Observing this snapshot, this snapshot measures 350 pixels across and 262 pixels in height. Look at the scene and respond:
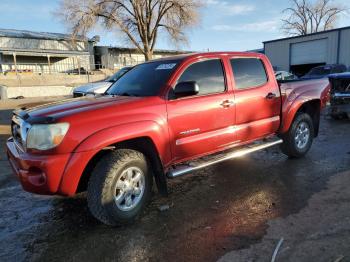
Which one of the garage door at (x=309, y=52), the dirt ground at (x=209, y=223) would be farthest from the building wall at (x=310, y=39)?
the dirt ground at (x=209, y=223)

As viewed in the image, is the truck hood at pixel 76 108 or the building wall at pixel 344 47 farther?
the building wall at pixel 344 47

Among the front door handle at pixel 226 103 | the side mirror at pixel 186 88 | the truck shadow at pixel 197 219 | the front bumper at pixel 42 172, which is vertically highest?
the side mirror at pixel 186 88

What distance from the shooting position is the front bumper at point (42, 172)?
10.9 ft

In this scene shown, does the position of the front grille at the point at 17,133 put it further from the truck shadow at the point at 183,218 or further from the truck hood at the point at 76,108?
the truck shadow at the point at 183,218

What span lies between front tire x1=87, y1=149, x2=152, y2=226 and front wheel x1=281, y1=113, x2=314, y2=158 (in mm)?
3090

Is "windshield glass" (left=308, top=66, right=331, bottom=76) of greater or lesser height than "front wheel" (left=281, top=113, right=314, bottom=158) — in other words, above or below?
above

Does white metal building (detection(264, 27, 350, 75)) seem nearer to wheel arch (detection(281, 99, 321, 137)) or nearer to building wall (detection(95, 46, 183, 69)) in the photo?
building wall (detection(95, 46, 183, 69))

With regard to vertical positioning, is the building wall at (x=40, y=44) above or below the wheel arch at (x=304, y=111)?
above

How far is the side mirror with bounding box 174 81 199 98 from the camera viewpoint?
414 centimetres

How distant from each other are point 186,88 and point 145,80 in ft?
2.40

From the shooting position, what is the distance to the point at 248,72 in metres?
5.29

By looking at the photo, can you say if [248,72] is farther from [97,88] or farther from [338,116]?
[338,116]

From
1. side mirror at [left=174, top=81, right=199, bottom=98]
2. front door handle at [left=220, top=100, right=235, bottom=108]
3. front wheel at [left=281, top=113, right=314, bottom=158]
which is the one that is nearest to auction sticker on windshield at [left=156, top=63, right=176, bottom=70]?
side mirror at [left=174, top=81, right=199, bottom=98]

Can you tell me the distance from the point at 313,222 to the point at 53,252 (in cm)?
276
